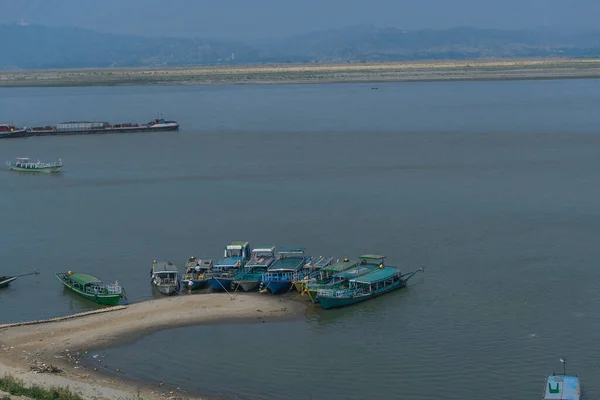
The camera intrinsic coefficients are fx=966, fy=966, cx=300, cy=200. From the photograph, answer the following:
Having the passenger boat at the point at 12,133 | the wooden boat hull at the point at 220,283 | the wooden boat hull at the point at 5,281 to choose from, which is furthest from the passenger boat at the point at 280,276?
the passenger boat at the point at 12,133

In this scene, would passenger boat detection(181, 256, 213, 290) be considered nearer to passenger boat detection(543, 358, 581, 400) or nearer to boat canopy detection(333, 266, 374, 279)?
boat canopy detection(333, 266, 374, 279)

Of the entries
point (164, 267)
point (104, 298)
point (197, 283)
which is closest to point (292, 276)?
point (197, 283)

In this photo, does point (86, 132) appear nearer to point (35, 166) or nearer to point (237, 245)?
point (35, 166)

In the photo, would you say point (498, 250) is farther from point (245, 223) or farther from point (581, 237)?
point (245, 223)

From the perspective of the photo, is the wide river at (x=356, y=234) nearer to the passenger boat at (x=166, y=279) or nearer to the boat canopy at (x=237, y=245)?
the passenger boat at (x=166, y=279)

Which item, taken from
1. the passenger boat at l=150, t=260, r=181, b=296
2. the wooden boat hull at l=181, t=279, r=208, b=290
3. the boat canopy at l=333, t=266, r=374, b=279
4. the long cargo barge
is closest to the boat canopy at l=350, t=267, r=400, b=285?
the boat canopy at l=333, t=266, r=374, b=279

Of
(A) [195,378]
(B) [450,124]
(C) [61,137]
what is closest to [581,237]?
(A) [195,378]
